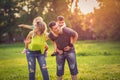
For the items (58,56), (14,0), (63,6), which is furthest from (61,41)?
(14,0)

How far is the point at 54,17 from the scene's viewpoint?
18.0 meters

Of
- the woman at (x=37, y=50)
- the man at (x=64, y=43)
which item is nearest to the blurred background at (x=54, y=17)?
the man at (x=64, y=43)

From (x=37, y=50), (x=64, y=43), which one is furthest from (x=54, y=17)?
(x=37, y=50)

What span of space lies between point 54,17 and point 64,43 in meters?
12.1

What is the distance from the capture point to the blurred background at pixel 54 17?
17125 millimetres

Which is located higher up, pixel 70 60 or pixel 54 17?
pixel 54 17

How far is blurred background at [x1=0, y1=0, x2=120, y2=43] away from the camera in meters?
17.1

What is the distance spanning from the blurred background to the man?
9.92 metres

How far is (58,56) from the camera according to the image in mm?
5953

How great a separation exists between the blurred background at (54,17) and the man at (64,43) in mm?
9916

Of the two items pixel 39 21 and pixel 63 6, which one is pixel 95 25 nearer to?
pixel 63 6

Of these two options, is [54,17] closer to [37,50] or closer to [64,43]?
[64,43]

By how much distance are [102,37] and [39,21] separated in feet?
57.9

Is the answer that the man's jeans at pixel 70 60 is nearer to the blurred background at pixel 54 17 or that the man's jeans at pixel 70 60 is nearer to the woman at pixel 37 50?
the woman at pixel 37 50
